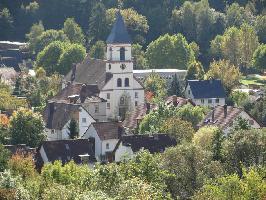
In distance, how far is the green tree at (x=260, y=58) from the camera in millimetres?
116181

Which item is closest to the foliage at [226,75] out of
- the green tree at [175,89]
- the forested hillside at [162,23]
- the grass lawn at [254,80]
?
the green tree at [175,89]

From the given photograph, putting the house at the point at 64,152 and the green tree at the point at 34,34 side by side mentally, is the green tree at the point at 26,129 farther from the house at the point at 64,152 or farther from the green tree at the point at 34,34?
the green tree at the point at 34,34

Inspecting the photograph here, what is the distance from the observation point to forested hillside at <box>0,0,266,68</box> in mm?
121062

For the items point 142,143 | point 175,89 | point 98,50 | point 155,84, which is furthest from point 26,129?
→ point 98,50

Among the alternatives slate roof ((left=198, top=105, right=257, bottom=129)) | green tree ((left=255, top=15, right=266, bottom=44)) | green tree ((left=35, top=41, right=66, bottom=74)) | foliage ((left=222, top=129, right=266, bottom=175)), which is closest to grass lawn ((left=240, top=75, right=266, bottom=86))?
green tree ((left=255, top=15, right=266, bottom=44))

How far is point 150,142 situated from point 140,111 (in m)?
15.8

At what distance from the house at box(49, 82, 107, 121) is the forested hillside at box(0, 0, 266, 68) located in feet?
105

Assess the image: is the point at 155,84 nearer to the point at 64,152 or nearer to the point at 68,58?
the point at 68,58

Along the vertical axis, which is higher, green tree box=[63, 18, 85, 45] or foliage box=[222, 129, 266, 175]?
green tree box=[63, 18, 85, 45]

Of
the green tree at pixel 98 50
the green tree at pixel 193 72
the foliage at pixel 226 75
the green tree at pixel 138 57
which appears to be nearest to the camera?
the foliage at pixel 226 75

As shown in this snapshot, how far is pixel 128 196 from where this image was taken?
140 feet

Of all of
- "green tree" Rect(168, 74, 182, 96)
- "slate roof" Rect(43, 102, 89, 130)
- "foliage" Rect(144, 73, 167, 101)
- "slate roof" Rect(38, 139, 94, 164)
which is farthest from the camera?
"foliage" Rect(144, 73, 167, 101)

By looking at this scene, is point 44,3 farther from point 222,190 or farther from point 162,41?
point 222,190

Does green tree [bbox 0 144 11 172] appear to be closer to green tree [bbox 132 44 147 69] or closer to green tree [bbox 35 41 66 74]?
green tree [bbox 35 41 66 74]
